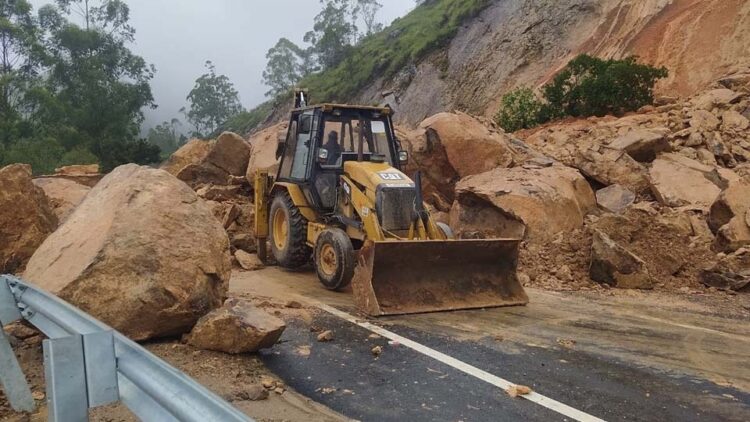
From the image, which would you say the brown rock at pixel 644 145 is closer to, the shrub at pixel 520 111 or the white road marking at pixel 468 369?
the shrub at pixel 520 111

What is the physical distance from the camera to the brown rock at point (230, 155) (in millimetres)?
14273

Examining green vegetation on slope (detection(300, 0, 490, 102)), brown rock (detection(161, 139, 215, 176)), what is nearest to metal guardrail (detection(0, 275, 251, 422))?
brown rock (detection(161, 139, 215, 176))

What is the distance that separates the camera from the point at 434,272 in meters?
7.35

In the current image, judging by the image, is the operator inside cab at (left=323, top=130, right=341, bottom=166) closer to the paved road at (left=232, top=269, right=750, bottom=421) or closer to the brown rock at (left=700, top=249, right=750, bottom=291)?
the paved road at (left=232, top=269, right=750, bottom=421)

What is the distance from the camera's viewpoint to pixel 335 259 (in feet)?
26.3

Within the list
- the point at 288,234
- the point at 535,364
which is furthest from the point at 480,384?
the point at 288,234

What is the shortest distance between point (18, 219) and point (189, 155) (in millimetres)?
7681

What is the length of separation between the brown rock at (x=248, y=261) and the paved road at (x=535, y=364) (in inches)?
124

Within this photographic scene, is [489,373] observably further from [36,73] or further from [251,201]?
[36,73]

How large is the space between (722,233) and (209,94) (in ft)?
249

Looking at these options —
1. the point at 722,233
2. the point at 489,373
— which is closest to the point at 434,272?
the point at 489,373

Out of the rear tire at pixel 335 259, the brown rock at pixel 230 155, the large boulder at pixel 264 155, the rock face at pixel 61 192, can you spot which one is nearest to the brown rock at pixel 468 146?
the large boulder at pixel 264 155

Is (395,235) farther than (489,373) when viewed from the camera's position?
Yes

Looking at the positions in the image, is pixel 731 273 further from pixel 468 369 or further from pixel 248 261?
pixel 248 261
